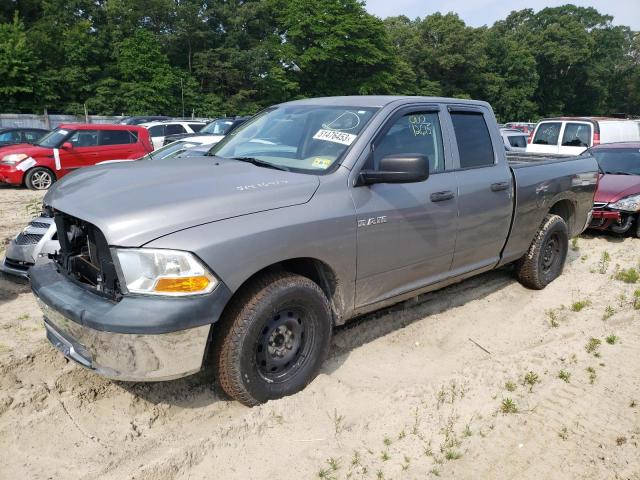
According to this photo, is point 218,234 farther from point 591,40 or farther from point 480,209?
point 591,40

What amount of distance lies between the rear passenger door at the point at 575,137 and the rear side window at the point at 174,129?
1279 cm

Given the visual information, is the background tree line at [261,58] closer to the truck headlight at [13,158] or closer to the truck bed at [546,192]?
the truck headlight at [13,158]

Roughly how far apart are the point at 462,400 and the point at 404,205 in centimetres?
136

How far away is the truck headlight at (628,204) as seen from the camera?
783 centimetres

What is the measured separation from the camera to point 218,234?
2.74 m

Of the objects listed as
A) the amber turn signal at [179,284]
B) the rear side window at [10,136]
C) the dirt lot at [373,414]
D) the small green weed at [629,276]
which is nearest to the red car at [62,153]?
the rear side window at [10,136]

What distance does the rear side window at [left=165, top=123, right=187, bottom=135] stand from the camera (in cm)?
1875

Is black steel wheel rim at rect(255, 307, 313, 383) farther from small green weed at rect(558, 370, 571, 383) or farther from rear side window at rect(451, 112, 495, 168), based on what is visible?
rear side window at rect(451, 112, 495, 168)

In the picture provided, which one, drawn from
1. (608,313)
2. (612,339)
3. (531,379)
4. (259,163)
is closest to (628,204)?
(608,313)

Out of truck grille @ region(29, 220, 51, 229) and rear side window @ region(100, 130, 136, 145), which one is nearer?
truck grille @ region(29, 220, 51, 229)

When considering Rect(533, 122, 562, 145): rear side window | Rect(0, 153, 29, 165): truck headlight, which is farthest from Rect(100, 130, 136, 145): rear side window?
Rect(533, 122, 562, 145): rear side window

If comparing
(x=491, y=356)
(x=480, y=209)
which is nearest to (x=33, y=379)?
(x=491, y=356)

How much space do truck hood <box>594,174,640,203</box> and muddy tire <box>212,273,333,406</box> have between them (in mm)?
6517

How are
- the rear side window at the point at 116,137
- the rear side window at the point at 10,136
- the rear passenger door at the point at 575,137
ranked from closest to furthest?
1. the rear passenger door at the point at 575,137
2. the rear side window at the point at 116,137
3. the rear side window at the point at 10,136
